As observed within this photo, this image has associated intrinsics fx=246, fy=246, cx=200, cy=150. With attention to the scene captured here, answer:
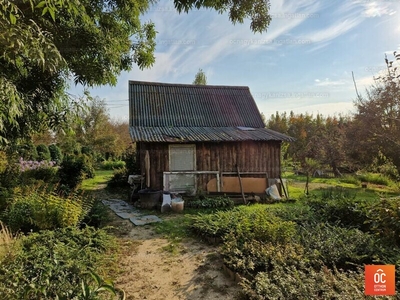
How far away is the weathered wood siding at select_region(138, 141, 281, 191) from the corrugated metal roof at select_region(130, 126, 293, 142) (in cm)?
36

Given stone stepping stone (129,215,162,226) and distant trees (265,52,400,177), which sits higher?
distant trees (265,52,400,177)

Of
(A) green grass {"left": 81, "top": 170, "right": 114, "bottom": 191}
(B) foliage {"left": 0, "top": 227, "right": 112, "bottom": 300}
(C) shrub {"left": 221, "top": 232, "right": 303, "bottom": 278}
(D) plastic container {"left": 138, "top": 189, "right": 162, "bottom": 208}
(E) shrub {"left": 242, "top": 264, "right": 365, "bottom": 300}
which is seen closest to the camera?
(B) foliage {"left": 0, "top": 227, "right": 112, "bottom": 300}

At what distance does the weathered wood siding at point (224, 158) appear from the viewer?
951 centimetres

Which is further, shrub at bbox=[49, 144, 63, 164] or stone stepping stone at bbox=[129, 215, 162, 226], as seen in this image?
shrub at bbox=[49, 144, 63, 164]

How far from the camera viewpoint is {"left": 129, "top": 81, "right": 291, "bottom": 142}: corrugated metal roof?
9.87 metres

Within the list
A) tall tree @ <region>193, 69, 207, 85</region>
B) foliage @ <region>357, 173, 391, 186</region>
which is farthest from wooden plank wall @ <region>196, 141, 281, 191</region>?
tall tree @ <region>193, 69, 207, 85</region>

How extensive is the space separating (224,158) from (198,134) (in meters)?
1.45

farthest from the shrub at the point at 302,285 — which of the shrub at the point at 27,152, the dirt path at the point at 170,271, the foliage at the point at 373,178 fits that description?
the foliage at the point at 373,178

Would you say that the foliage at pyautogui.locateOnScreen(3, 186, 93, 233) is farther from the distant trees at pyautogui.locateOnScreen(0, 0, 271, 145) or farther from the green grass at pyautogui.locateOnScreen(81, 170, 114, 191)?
the green grass at pyautogui.locateOnScreen(81, 170, 114, 191)

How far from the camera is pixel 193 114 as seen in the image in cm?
1175

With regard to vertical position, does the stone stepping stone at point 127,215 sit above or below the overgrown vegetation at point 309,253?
below

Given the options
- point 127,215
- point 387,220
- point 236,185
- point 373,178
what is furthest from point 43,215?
point 373,178

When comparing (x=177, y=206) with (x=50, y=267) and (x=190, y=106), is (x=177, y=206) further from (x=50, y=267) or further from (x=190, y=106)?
(x=190, y=106)

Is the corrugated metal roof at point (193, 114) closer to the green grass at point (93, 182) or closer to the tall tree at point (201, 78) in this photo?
the green grass at point (93, 182)
